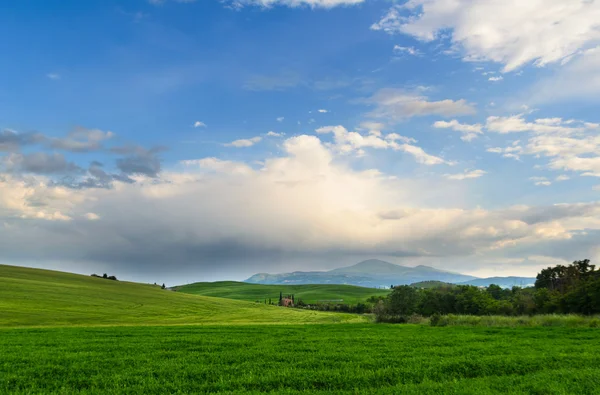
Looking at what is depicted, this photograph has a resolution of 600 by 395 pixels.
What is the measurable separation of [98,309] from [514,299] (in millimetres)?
95489

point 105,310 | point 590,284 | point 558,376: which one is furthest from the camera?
point 105,310

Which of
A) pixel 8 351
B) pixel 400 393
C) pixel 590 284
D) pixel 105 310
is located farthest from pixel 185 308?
pixel 400 393

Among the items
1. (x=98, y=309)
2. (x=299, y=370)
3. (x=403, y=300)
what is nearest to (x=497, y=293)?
(x=403, y=300)

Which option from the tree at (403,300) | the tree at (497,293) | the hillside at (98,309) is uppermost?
the tree at (497,293)

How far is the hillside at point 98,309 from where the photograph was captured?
64.0 meters

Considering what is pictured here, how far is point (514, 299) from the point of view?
96688 mm

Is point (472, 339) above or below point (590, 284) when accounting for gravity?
below

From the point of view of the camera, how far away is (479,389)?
12930 mm

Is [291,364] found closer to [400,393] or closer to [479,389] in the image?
[400,393]

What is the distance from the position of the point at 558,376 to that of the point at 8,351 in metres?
28.4

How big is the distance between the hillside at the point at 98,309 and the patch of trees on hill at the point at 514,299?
26052 mm

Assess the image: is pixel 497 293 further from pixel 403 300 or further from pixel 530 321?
pixel 530 321

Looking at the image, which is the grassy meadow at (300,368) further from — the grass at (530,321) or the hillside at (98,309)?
the hillside at (98,309)

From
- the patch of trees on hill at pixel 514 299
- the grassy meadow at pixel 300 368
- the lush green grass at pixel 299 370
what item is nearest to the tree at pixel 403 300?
the patch of trees on hill at pixel 514 299
